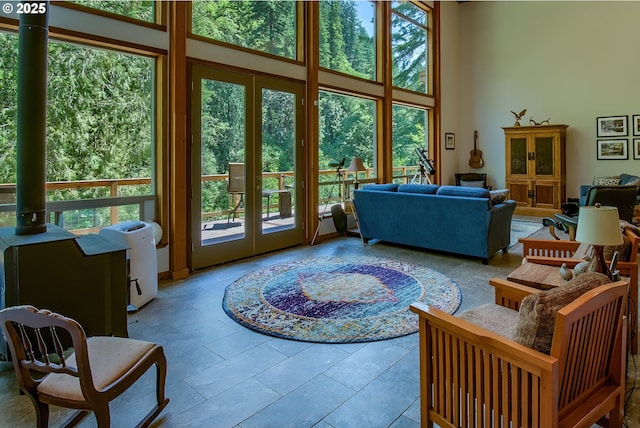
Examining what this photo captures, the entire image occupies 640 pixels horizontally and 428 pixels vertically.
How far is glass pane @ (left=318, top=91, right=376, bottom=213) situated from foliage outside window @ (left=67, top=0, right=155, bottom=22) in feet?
9.02

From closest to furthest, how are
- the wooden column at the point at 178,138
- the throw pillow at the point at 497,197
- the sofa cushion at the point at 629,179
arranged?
the wooden column at the point at 178,138 < the throw pillow at the point at 497,197 < the sofa cushion at the point at 629,179

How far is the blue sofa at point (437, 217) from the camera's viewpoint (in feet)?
15.3

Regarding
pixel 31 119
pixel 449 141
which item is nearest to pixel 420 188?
pixel 31 119

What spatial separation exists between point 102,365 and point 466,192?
420 centimetres

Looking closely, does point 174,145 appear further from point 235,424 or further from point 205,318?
point 235,424

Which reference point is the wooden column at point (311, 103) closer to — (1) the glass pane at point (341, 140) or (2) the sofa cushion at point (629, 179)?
(1) the glass pane at point (341, 140)

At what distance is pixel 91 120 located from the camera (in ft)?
12.5

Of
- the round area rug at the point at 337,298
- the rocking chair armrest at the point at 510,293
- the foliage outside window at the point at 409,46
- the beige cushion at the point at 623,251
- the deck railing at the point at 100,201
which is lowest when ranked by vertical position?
the round area rug at the point at 337,298

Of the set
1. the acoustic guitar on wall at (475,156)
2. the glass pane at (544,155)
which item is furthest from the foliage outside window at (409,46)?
the glass pane at (544,155)

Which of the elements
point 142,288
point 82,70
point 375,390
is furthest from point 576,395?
point 82,70

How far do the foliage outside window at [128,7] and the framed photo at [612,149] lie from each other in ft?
26.8

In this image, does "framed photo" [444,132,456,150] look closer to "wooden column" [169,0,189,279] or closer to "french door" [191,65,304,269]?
"french door" [191,65,304,269]

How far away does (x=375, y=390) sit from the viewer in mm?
2141

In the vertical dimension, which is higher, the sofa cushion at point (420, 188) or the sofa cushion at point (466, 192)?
the sofa cushion at point (420, 188)
